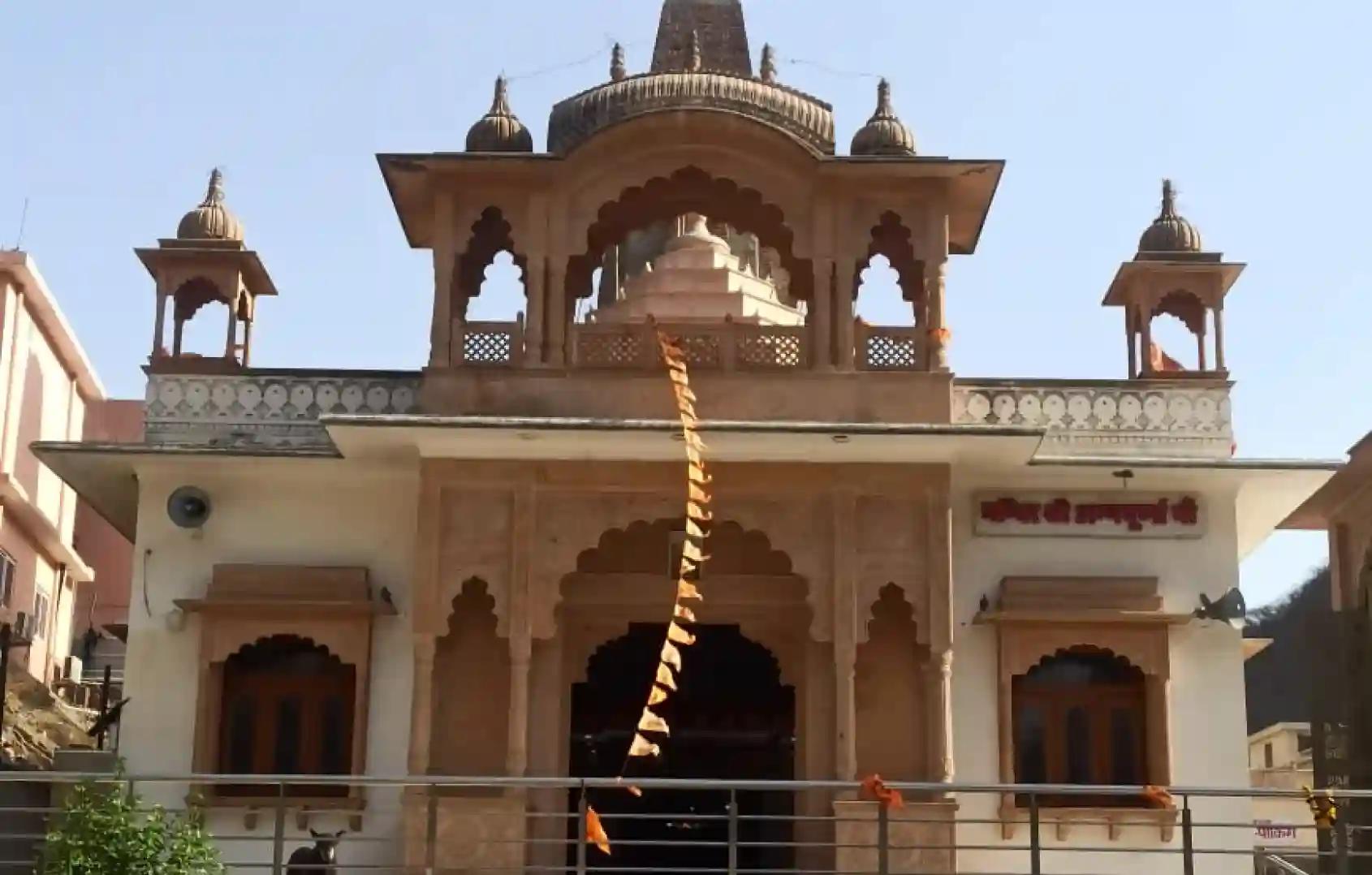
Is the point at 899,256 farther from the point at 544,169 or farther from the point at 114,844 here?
the point at 114,844

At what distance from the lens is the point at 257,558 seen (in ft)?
44.1

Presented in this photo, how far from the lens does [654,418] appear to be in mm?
12961

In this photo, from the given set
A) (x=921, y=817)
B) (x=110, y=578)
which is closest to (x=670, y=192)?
(x=921, y=817)

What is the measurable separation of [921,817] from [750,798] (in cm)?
336

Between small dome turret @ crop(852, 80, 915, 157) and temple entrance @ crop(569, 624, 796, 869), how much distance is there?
418 cm

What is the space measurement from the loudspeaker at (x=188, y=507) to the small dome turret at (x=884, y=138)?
5.61 metres

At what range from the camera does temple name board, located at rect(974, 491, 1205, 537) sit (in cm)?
1345

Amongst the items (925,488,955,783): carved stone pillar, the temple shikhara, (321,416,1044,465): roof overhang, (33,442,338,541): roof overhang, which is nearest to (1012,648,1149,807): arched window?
the temple shikhara

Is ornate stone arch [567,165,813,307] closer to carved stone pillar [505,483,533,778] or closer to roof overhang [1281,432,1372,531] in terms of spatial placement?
carved stone pillar [505,483,533,778]

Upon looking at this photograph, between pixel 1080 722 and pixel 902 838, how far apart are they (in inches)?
83.2

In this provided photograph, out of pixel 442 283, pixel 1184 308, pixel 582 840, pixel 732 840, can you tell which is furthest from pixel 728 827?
pixel 1184 308

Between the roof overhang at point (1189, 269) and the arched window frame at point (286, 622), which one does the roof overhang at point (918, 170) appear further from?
the arched window frame at point (286, 622)

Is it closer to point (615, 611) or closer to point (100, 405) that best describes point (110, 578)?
point (100, 405)

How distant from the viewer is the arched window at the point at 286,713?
523 inches
